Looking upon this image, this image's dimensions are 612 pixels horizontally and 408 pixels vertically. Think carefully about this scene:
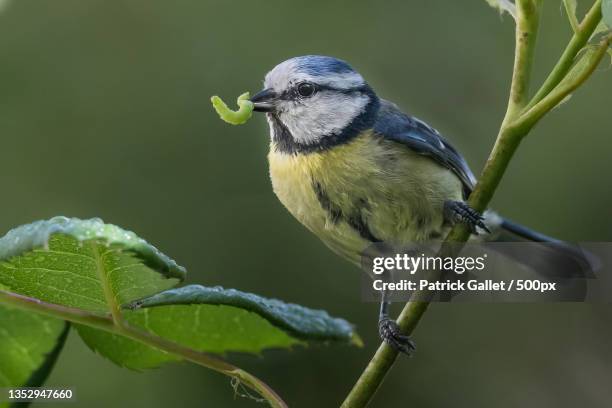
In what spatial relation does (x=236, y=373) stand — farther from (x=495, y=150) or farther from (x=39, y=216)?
(x=39, y=216)

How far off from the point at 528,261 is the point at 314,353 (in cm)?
165

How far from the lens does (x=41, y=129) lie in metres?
4.95

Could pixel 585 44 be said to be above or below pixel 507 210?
below

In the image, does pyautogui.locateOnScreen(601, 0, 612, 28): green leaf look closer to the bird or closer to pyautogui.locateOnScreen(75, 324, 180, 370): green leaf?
pyautogui.locateOnScreen(75, 324, 180, 370): green leaf

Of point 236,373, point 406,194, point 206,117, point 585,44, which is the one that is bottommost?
point 236,373

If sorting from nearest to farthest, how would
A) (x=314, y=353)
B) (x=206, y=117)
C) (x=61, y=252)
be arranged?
(x=61, y=252) < (x=314, y=353) < (x=206, y=117)

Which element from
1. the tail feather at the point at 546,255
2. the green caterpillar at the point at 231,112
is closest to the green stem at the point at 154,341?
the green caterpillar at the point at 231,112

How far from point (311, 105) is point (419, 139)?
1.13ft

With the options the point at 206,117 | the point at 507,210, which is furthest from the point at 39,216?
the point at 507,210

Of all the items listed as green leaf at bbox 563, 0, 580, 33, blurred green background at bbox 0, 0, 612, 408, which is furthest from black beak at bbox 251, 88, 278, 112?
blurred green background at bbox 0, 0, 612, 408

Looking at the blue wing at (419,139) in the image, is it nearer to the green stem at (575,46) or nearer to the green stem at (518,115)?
the green stem at (518,115)

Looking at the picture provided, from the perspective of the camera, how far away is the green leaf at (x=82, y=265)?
99 cm

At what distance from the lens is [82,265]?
42.0 inches

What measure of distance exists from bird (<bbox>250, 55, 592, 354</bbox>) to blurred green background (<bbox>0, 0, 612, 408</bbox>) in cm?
164
